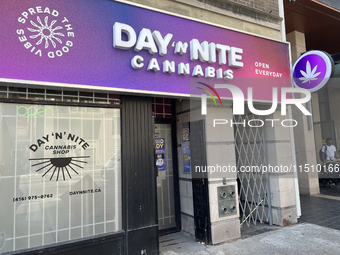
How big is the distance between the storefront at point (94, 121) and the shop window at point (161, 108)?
2.84 ft

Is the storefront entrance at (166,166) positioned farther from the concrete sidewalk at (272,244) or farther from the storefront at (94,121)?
the storefront at (94,121)

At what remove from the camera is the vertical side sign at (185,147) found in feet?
18.3

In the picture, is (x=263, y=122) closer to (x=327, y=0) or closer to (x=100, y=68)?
(x=100, y=68)

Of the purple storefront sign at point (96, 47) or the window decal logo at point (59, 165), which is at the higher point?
the purple storefront sign at point (96, 47)

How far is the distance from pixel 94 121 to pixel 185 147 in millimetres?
2250

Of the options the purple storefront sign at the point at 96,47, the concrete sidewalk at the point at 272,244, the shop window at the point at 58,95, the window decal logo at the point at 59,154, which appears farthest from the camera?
the concrete sidewalk at the point at 272,244

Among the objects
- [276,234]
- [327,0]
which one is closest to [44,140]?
[276,234]

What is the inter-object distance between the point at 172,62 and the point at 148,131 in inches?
52.4

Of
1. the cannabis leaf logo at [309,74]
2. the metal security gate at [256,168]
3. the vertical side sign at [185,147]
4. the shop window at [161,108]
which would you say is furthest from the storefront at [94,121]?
the cannabis leaf logo at [309,74]

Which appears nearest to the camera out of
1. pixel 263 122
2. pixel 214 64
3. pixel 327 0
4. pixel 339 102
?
pixel 214 64

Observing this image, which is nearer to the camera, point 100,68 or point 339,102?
point 100,68

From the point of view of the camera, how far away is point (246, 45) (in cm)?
574

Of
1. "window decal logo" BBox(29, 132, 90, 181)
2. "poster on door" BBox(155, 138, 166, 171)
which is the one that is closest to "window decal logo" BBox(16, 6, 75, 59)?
"window decal logo" BBox(29, 132, 90, 181)

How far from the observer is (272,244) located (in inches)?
193
